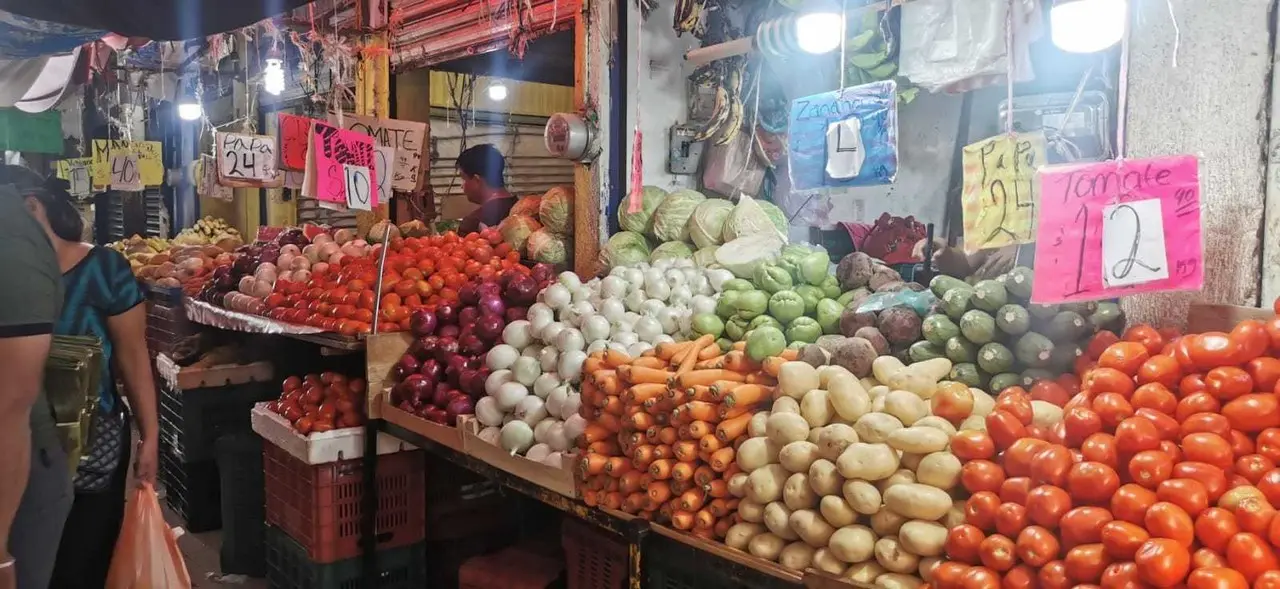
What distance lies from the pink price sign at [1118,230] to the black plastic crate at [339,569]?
3.36m

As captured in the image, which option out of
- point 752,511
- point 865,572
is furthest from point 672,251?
point 865,572

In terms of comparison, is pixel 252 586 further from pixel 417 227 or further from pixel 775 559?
pixel 775 559

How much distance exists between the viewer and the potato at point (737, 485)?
259 centimetres

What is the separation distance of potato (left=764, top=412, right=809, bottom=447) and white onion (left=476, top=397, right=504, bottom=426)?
5.12ft

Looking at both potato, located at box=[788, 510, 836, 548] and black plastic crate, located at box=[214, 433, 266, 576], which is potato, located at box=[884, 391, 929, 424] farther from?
black plastic crate, located at box=[214, 433, 266, 576]

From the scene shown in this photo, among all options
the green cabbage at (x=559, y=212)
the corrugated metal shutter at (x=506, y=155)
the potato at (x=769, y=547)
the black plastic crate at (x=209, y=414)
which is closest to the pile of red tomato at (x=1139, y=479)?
the potato at (x=769, y=547)

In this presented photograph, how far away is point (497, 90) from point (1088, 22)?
7678 mm

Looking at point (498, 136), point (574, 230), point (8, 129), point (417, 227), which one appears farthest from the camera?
point (8, 129)

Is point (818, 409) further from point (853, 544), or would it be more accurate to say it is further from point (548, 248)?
point (548, 248)

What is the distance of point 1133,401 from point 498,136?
8.61m

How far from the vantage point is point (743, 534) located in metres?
2.57

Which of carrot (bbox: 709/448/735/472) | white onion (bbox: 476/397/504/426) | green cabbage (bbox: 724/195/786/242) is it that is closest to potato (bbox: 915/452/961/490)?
carrot (bbox: 709/448/735/472)

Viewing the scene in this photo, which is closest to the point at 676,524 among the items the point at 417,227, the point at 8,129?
the point at 417,227

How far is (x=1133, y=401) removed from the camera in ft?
7.13
